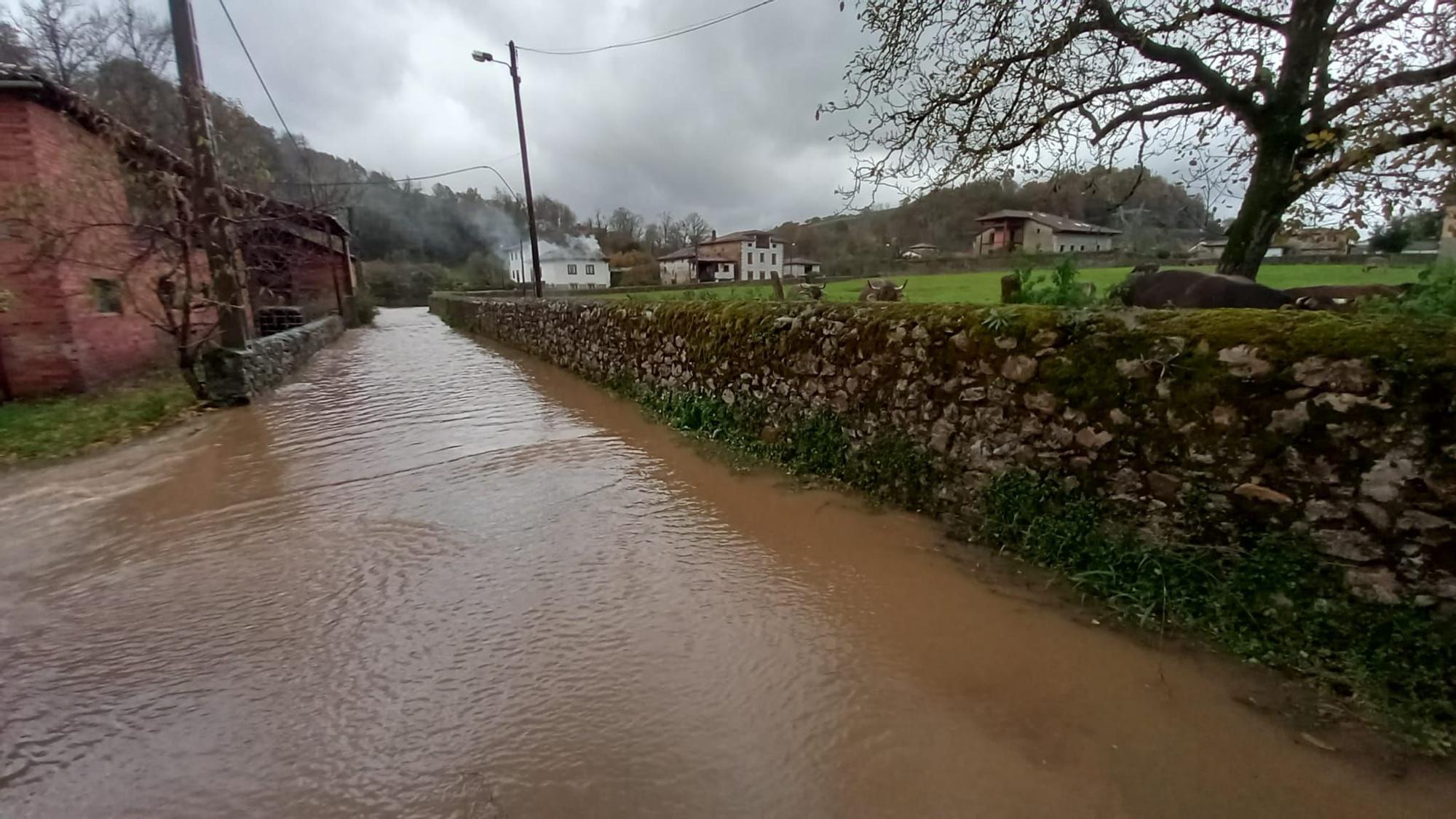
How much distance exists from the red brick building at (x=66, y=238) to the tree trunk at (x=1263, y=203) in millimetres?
13218

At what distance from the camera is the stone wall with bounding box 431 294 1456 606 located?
8.40 feet

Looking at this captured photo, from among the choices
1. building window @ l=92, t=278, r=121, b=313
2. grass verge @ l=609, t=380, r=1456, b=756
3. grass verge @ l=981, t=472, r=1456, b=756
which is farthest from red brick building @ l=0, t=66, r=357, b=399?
grass verge @ l=981, t=472, r=1456, b=756

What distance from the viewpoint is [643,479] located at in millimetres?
5914

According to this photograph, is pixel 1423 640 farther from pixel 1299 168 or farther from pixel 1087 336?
pixel 1299 168

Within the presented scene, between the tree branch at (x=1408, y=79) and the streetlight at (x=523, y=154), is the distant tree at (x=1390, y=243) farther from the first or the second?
the streetlight at (x=523, y=154)

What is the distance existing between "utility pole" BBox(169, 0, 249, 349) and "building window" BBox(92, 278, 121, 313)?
85.0 inches

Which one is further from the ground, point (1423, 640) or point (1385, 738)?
point (1423, 640)

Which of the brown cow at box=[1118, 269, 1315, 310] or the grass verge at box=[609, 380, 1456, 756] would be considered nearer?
the grass verge at box=[609, 380, 1456, 756]

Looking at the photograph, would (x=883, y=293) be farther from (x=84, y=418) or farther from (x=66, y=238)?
(x=66, y=238)

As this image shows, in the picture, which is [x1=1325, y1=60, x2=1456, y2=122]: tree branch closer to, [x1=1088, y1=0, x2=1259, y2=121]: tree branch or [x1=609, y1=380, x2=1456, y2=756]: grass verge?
[x1=1088, y1=0, x2=1259, y2=121]: tree branch

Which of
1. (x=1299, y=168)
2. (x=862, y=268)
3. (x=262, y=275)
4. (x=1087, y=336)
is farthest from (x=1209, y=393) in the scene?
(x=862, y=268)

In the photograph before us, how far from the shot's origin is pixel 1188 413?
3.18 meters

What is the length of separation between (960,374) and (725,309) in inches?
135

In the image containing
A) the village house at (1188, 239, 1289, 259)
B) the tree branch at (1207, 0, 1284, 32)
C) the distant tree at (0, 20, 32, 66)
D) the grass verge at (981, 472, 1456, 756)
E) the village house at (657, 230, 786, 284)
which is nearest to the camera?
A: the grass verge at (981, 472, 1456, 756)
